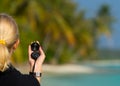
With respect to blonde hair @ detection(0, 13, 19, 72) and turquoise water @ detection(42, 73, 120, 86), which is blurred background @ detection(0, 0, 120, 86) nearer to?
turquoise water @ detection(42, 73, 120, 86)

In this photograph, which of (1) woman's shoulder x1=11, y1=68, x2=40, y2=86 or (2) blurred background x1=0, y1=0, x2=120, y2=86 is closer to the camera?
(1) woman's shoulder x1=11, y1=68, x2=40, y2=86

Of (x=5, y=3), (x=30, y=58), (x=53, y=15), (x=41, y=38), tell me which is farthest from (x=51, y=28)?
(x=30, y=58)

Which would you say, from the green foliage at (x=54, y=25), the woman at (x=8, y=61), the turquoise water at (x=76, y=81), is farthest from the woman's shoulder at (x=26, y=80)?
the green foliage at (x=54, y=25)

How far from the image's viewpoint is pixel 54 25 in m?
29.5

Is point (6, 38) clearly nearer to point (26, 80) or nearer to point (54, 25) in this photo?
point (26, 80)

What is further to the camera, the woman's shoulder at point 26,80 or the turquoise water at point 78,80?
the turquoise water at point 78,80

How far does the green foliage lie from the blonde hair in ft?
61.3

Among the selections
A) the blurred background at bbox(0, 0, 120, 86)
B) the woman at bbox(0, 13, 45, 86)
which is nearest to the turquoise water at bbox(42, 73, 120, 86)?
the blurred background at bbox(0, 0, 120, 86)

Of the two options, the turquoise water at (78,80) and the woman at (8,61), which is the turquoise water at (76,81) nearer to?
the turquoise water at (78,80)

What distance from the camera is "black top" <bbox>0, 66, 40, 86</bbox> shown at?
7.09 ft

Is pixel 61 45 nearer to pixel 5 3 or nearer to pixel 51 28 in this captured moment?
pixel 51 28

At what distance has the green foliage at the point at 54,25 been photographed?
80.5 feet

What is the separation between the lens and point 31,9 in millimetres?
25312

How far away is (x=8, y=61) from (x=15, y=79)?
8 cm
